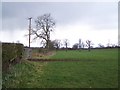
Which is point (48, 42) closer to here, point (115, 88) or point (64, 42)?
point (64, 42)

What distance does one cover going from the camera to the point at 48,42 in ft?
271

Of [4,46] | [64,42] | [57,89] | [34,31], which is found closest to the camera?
Answer: [57,89]

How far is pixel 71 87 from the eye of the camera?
418 inches

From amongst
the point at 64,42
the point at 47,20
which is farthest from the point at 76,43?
the point at 47,20

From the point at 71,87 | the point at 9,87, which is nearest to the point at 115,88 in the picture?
the point at 71,87

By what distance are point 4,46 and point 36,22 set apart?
232 ft

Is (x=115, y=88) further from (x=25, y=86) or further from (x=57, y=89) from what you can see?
(x=25, y=86)

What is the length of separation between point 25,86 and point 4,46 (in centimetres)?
370

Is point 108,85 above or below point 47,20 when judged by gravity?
below

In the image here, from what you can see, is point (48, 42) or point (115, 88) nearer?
point (115, 88)

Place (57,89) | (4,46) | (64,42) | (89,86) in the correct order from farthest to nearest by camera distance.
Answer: (64,42), (4,46), (89,86), (57,89)

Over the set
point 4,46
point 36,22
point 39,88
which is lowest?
point 39,88

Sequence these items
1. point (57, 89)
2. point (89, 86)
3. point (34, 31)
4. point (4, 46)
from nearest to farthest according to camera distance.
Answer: point (57, 89) < point (89, 86) < point (4, 46) < point (34, 31)

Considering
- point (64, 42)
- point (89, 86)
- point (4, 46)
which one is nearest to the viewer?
point (89, 86)
